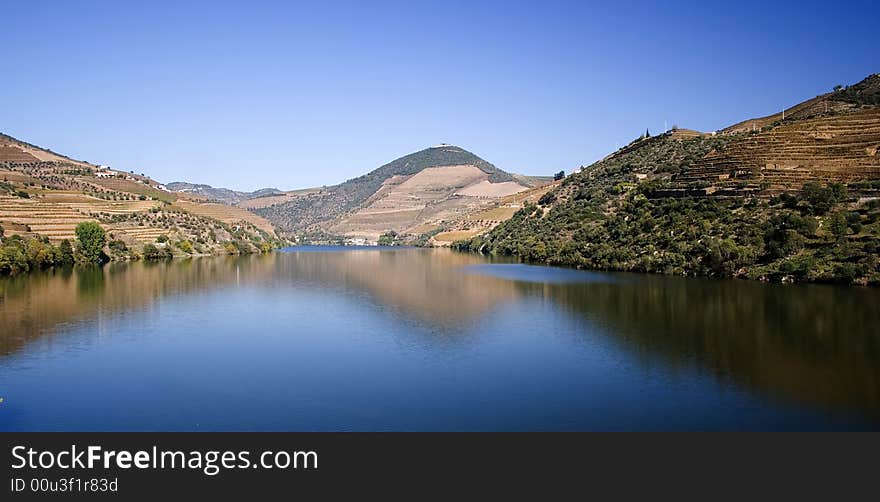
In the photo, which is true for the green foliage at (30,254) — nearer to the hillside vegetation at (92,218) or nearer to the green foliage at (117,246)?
the hillside vegetation at (92,218)

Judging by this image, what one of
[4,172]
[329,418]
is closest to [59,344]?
[329,418]

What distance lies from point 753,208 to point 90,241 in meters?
64.6

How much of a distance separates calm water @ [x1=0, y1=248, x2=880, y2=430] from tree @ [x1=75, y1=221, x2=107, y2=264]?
2821 cm

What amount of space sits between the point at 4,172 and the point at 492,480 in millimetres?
116172

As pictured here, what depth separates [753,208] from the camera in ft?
175

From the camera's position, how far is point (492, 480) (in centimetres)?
1374

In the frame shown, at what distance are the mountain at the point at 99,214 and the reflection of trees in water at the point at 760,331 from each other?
50073 mm

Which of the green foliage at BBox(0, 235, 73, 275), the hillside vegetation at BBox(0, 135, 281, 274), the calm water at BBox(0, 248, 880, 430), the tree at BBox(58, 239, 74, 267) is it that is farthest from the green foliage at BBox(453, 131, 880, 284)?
the green foliage at BBox(0, 235, 73, 275)

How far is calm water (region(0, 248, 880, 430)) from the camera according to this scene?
17094 mm

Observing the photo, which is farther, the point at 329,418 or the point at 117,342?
the point at 117,342

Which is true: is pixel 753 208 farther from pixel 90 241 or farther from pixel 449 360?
pixel 90 241

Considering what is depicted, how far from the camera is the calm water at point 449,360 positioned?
56.1 ft

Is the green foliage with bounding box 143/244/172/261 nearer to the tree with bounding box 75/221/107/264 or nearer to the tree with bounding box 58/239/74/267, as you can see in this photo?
the tree with bounding box 75/221/107/264

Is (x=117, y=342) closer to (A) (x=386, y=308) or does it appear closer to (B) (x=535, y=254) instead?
(A) (x=386, y=308)
